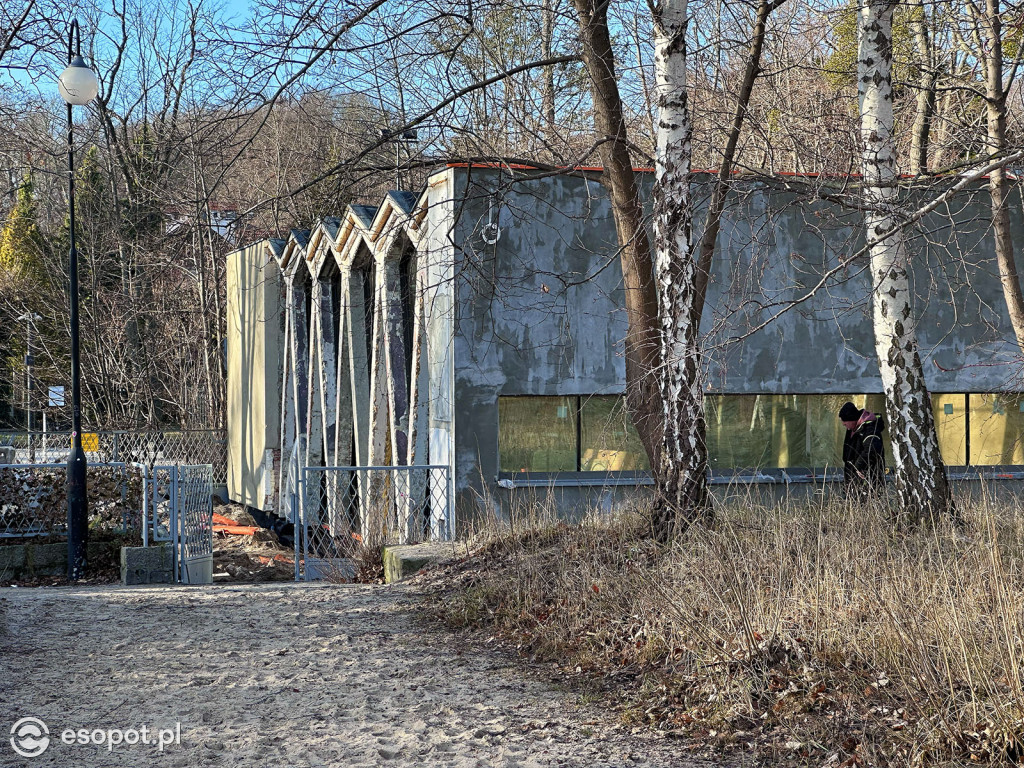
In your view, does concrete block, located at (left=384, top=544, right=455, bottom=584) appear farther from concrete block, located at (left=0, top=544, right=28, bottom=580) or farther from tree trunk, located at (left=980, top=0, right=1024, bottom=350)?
tree trunk, located at (left=980, top=0, right=1024, bottom=350)

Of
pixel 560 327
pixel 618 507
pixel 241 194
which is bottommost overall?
pixel 618 507

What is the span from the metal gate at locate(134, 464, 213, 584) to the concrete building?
271 cm

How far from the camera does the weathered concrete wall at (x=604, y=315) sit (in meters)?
12.5

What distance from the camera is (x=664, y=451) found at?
854cm

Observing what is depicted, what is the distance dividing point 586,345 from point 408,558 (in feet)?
13.2

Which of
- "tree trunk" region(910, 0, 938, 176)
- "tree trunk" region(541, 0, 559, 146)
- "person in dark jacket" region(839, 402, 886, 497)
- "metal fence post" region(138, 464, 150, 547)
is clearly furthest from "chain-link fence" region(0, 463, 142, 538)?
"tree trunk" region(910, 0, 938, 176)

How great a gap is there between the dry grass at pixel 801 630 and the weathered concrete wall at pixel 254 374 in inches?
509

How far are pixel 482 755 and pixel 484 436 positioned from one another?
776 cm

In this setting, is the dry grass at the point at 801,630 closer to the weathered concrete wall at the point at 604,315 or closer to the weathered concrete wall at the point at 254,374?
the weathered concrete wall at the point at 604,315

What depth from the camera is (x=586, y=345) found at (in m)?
13.1


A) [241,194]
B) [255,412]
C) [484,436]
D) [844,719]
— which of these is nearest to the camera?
[844,719]

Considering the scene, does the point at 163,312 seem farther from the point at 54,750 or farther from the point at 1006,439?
the point at 54,750

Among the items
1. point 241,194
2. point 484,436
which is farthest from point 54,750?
point 241,194

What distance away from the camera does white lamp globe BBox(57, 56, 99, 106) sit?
1233 centimetres
